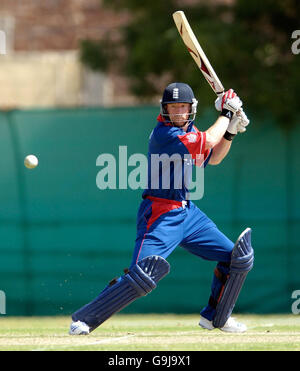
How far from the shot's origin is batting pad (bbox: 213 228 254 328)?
7156 millimetres

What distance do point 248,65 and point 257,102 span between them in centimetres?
63

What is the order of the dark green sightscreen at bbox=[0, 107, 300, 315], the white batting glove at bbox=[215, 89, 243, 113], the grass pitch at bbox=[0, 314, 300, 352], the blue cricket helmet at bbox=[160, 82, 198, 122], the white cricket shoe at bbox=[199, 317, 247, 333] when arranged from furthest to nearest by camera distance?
the dark green sightscreen at bbox=[0, 107, 300, 315] → the white cricket shoe at bbox=[199, 317, 247, 333] → the white batting glove at bbox=[215, 89, 243, 113] → the blue cricket helmet at bbox=[160, 82, 198, 122] → the grass pitch at bbox=[0, 314, 300, 352]

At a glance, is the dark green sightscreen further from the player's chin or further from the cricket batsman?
the player's chin

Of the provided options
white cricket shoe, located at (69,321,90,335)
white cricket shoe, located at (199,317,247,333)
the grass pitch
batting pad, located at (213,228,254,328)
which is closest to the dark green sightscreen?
the grass pitch

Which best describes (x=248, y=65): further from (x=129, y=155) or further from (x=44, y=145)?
(x=44, y=145)

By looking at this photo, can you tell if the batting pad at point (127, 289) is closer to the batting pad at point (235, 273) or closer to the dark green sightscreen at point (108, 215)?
the batting pad at point (235, 273)

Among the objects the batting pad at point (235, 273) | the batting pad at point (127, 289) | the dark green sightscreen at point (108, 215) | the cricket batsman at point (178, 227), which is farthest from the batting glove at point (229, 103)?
the dark green sightscreen at point (108, 215)

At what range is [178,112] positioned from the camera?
7.01 metres

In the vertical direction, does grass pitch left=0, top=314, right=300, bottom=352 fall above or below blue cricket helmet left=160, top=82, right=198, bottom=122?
below

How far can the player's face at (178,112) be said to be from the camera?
23.0 feet

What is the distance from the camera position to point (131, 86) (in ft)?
42.6

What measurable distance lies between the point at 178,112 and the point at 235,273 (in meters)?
1.40

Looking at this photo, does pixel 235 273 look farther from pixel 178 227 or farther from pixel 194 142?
pixel 194 142

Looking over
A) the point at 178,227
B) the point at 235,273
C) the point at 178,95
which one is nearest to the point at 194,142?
the point at 178,95
